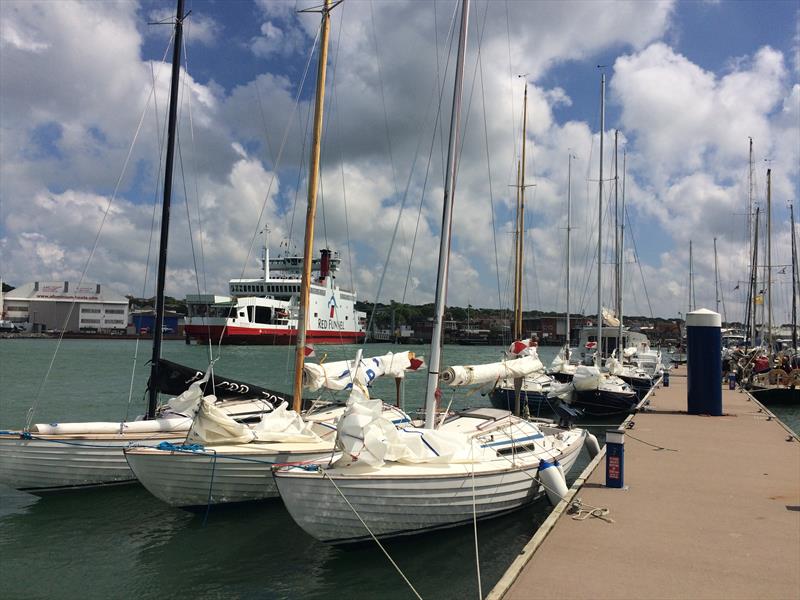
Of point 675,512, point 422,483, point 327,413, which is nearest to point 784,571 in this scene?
point 675,512

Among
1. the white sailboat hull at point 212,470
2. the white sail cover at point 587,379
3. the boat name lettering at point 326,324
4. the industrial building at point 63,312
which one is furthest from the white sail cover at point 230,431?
the industrial building at point 63,312

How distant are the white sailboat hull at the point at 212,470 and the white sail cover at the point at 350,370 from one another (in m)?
2.68

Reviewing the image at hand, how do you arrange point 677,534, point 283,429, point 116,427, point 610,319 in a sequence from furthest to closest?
point 610,319
point 116,427
point 283,429
point 677,534

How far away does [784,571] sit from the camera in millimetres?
5773

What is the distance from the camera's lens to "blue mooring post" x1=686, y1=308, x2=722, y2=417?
16906 mm

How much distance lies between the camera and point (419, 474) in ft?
26.5

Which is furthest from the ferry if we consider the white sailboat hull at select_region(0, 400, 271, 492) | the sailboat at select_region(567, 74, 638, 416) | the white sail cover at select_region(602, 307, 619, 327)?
the white sailboat hull at select_region(0, 400, 271, 492)

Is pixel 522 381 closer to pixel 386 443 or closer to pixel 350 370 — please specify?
Result: pixel 350 370

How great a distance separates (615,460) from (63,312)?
148 metres

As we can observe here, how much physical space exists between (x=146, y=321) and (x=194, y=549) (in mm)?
139525

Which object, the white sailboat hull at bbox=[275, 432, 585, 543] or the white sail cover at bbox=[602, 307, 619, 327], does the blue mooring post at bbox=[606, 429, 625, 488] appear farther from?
the white sail cover at bbox=[602, 307, 619, 327]

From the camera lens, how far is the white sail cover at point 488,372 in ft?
37.3

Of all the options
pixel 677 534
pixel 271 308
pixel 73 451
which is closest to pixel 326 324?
pixel 271 308

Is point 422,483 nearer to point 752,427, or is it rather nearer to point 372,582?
point 372,582
